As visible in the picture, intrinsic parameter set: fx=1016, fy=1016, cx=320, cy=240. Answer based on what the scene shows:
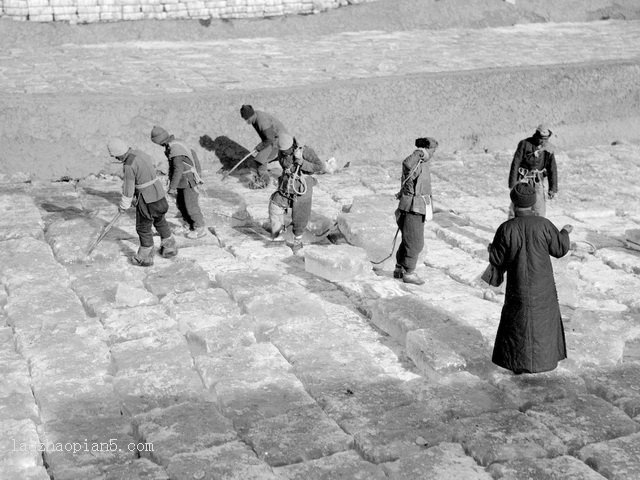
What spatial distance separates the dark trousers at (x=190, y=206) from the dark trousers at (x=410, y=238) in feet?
9.06

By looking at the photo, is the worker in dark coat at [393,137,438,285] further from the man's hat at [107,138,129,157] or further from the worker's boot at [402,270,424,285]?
the man's hat at [107,138,129,157]

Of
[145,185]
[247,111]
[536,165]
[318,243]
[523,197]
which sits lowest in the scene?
[318,243]

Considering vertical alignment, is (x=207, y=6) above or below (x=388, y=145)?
above

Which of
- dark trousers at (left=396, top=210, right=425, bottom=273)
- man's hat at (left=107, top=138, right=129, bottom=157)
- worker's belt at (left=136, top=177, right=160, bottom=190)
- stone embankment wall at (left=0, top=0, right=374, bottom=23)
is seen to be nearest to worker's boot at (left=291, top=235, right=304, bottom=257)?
dark trousers at (left=396, top=210, right=425, bottom=273)

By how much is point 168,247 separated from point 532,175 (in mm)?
4465

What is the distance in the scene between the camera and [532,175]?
12328mm

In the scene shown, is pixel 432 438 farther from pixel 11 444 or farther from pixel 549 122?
pixel 549 122

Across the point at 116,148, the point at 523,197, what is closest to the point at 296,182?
the point at 116,148

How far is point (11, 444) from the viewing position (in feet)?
24.9

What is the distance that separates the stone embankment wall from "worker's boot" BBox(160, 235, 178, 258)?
27.5 ft

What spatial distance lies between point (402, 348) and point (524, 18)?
14078 millimetres

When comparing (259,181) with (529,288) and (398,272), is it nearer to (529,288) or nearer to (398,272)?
(398,272)

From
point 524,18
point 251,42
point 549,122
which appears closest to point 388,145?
point 549,122

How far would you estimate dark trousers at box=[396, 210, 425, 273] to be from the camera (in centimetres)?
1107
